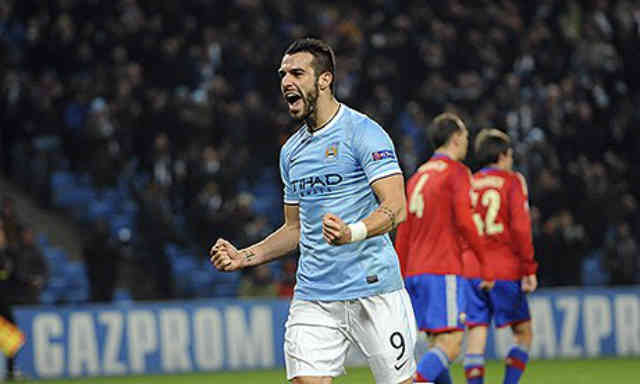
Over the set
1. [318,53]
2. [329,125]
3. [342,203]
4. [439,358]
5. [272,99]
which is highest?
[272,99]

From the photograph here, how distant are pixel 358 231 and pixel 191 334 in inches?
376

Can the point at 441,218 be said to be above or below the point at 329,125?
below

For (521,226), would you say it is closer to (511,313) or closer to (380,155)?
(511,313)

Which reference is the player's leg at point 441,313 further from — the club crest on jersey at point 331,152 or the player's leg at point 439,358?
the club crest on jersey at point 331,152

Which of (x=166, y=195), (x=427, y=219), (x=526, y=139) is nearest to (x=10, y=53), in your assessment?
(x=166, y=195)

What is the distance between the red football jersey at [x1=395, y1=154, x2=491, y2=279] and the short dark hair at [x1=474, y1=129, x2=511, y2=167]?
97 cm

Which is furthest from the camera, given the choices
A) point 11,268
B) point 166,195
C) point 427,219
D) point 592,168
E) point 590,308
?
point 592,168

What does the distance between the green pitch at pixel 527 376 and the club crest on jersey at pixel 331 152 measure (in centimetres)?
657

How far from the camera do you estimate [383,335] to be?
5188 millimetres

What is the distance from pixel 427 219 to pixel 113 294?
315 inches

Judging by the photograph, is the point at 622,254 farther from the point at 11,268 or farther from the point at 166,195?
the point at 11,268

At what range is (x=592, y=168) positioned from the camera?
16.5 metres

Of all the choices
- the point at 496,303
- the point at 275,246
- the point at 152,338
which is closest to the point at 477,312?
the point at 496,303

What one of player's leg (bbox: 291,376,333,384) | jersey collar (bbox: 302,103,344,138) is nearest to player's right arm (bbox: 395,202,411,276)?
jersey collar (bbox: 302,103,344,138)
